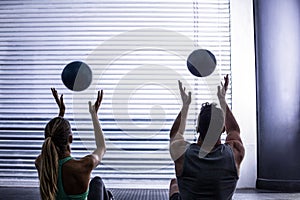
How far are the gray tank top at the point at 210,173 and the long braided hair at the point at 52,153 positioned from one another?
0.53 meters

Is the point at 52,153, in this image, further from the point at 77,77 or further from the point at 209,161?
the point at 77,77

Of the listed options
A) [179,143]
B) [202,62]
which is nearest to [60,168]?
[179,143]

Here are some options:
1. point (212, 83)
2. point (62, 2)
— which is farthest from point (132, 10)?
point (212, 83)

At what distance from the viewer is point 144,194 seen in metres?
3.45

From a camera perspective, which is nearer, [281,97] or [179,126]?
[179,126]

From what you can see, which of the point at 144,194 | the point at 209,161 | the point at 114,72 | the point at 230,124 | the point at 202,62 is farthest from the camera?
the point at 114,72

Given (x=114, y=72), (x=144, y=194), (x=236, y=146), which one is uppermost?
(x=114, y=72)

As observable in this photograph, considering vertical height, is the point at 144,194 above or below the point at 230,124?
below

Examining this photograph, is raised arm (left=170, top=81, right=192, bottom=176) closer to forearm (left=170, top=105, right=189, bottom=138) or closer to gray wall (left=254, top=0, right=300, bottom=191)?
forearm (left=170, top=105, right=189, bottom=138)

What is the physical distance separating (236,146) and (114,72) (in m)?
2.50

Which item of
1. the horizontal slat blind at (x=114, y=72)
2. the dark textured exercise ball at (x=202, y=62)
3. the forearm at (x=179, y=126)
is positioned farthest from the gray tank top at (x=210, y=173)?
the horizontal slat blind at (x=114, y=72)

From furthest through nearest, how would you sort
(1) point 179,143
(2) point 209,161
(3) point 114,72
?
(3) point 114,72
(1) point 179,143
(2) point 209,161

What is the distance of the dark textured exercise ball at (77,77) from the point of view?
262 cm

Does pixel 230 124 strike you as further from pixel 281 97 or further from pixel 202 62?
pixel 281 97
